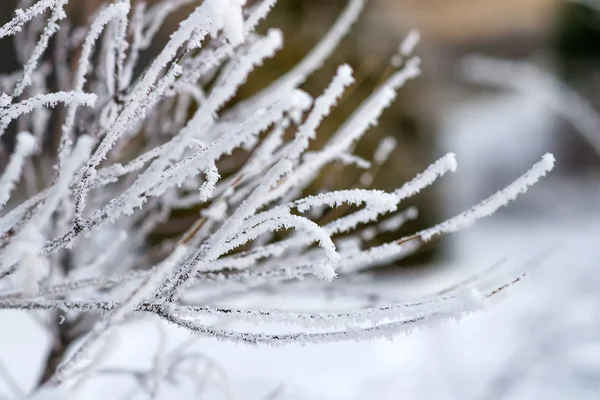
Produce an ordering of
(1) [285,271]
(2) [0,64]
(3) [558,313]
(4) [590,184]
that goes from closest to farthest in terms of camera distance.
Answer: (1) [285,271] → (3) [558,313] → (2) [0,64] → (4) [590,184]

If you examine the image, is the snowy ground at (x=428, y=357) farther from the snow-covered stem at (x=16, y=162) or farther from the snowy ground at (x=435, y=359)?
the snow-covered stem at (x=16, y=162)

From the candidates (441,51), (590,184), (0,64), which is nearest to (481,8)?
(441,51)

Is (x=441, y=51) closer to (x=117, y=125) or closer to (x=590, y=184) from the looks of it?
(x=590, y=184)

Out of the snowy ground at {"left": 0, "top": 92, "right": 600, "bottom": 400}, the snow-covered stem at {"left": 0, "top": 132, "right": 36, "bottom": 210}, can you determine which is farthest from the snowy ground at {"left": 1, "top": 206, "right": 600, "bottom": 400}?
the snow-covered stem at {"left": 0, "top": 132, "right": 36, "bottom": 210}

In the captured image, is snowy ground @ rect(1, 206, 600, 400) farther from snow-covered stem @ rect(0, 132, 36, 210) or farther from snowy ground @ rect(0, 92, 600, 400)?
snow-covered stem @ rect(0, 132, 36, 210)

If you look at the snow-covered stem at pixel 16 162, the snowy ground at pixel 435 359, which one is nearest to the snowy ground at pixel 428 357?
the snowy ground at pixel 435 359

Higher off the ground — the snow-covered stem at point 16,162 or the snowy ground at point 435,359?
the snowy ground at point 435,359

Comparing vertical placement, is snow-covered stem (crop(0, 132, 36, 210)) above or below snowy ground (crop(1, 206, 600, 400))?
below

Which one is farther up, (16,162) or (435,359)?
(435,359)

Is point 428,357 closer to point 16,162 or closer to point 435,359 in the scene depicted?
point 435,359

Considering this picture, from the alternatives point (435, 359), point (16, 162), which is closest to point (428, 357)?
point (435, 359)

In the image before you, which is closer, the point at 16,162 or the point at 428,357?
the point at 16,162
